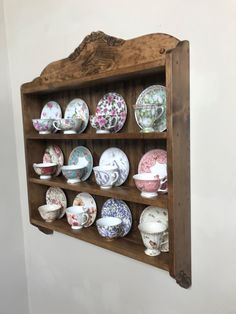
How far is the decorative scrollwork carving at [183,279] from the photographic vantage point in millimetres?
956

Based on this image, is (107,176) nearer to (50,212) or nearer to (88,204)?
(88,204)

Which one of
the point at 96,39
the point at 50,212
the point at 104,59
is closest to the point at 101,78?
the point at 104,59

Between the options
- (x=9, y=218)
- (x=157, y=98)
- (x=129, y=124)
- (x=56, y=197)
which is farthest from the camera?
(x=9, y=218)

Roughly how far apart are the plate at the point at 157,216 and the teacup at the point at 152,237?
21 millimetres

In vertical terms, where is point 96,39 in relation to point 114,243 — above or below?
above

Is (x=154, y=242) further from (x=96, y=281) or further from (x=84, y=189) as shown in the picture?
(x=96, y=281)

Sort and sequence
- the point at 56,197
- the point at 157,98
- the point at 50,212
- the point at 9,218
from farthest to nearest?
the point at 9,218 < the point at 56,197 < the point at 50,212 < the point at 157,98

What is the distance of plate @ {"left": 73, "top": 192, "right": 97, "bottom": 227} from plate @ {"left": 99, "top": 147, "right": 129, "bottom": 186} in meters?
0.20

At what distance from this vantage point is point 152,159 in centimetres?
108

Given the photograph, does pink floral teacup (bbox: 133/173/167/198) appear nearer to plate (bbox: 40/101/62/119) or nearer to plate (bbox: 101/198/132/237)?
plate (bbox: 101/198/132/237)

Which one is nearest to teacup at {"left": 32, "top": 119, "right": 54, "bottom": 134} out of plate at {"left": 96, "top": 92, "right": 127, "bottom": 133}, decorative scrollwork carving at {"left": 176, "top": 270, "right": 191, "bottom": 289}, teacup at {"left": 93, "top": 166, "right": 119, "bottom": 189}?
plate at {"left": 96, "top": 92, "right": 127, "bottom": 133}

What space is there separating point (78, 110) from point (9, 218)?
780mm
